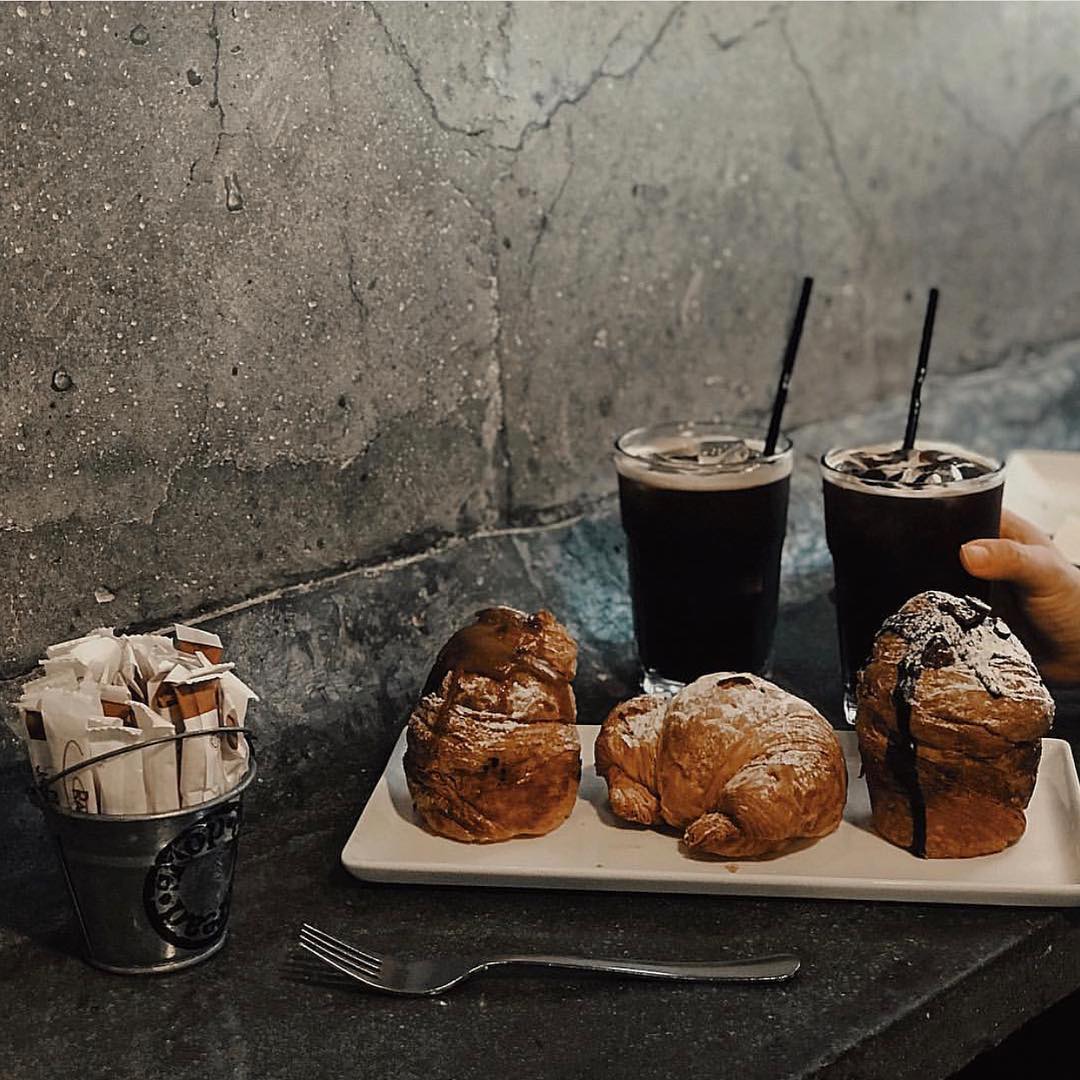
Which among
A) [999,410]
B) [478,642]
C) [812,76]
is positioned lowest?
[999,410]

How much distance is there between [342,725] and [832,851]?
506 mm

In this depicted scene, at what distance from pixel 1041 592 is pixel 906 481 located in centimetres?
18

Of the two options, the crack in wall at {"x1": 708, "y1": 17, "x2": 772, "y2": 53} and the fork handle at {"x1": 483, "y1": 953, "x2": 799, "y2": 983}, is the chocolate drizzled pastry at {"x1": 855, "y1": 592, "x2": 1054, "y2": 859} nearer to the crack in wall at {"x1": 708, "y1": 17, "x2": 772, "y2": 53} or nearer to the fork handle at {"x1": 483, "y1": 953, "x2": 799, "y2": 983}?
the fork handle at {"x1": 483, "y1": 953, "x2": 799, "y2": 983}

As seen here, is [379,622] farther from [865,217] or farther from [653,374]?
[865,217]

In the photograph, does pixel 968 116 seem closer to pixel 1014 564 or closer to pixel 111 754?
pixel 1014 564

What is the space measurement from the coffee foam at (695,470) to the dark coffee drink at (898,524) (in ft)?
0.20

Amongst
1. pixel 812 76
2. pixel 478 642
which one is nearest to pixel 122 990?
pixel 478 642

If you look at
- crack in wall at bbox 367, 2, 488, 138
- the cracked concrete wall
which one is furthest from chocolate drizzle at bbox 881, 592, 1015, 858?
crack in wall at bbox 367, 2, 488, 138

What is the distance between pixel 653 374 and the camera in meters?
1.80

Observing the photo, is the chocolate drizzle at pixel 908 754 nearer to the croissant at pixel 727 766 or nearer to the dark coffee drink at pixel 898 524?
the croissant at pixel 727 766

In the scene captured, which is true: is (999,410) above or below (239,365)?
below

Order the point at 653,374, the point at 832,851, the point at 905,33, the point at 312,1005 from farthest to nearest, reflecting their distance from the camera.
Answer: the point at 905,33 < the point at 653,374 < the point at 832,851 < the point at 312,1005

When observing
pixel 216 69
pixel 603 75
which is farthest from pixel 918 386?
pixel 216 69

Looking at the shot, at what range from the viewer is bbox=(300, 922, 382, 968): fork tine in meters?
1.06
